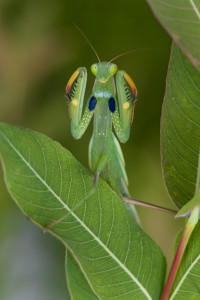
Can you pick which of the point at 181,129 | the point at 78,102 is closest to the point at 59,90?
the point at 78,102

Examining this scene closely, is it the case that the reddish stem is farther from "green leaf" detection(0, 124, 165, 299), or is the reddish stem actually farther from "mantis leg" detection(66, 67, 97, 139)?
"mantis leg" detection(66, 67, 97, 139)

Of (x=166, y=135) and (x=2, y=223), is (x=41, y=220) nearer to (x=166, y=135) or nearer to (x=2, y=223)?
(x=166, y=135)

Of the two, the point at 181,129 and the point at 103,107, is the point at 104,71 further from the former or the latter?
the point at 181,129

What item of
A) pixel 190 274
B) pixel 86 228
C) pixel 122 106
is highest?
pixel 122 106

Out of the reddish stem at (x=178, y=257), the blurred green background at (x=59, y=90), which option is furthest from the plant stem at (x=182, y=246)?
the blurred green background at (x=59, y=90)

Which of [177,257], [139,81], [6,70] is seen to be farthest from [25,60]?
[177,257]

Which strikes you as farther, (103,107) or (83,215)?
(103,107)
